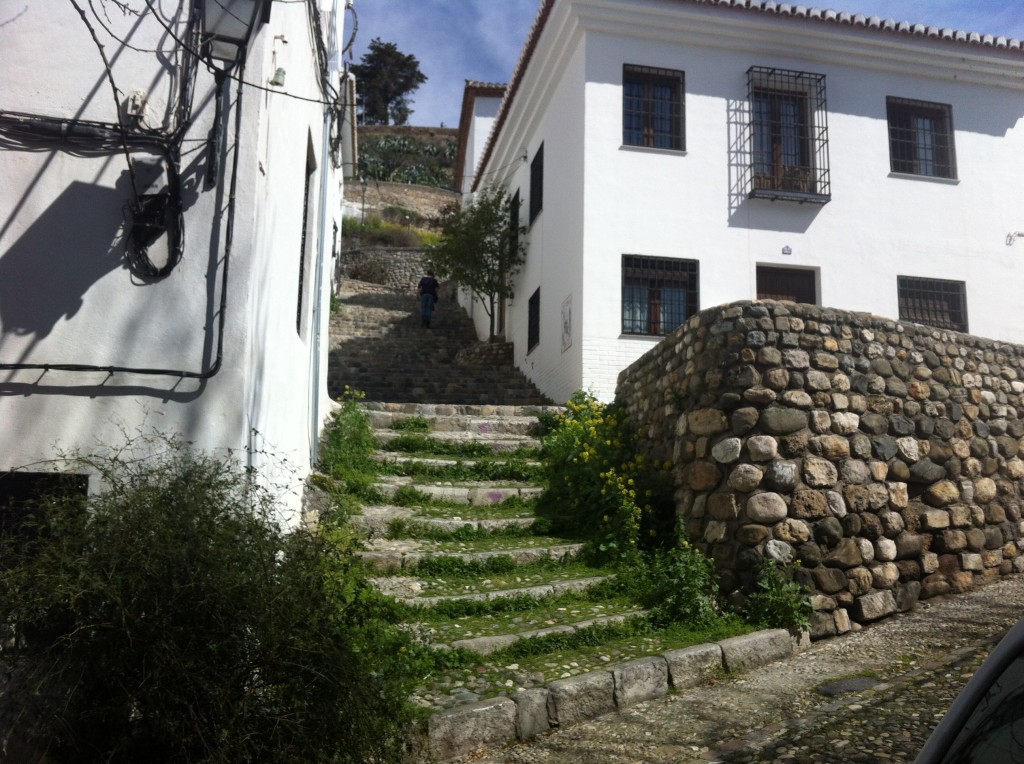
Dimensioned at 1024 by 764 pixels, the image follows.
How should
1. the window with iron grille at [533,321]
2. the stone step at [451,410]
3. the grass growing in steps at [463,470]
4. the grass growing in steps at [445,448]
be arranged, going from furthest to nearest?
1. the window with iron grille at [533,321]
2. the stone step at [451,410]
3. the grass growing in steps at [445,448]
4. the grass growing in steps at [463,470]

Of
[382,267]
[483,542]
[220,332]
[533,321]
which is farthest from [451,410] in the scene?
[382,267]

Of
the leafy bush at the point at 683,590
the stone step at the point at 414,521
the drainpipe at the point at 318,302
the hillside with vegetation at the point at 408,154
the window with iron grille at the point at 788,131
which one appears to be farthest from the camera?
the hillside with vegetation at the point at 408,154

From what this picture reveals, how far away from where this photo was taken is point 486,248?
14586mm

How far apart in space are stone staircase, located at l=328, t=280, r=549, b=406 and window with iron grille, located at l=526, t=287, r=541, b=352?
626mm

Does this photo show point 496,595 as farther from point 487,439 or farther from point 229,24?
point 229,24

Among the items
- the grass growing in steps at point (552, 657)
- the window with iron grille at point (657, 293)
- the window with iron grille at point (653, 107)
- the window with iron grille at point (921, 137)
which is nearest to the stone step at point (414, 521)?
the grass growing in steps at point (552, 657)

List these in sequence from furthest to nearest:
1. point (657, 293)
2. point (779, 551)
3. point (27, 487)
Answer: point (657, 293) < point (779, 551) < point (27, 487)

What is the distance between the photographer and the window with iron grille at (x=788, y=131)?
11.6 m

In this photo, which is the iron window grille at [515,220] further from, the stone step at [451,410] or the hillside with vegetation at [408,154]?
the hillside with vegetation at [408,154]

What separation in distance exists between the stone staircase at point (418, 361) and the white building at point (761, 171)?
924mm

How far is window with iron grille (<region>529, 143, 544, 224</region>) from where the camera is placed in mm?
13234

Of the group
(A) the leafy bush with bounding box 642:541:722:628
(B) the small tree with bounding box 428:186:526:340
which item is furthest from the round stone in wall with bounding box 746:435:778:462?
(B) the small tree with bounding box 428:186:526:340

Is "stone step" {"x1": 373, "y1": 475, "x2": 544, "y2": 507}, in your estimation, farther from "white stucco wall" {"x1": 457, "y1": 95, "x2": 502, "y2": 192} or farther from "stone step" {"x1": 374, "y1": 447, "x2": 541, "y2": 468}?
"white stucco wall" {"x1": 457, "y1": 95, "x2": 502, "y2": 192}

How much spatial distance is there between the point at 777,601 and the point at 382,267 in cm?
2218
